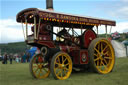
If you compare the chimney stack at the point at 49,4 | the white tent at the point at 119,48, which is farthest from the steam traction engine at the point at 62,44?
the white tent at the point at 119,48

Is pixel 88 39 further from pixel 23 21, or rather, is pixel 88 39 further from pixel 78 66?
pixel 23 21

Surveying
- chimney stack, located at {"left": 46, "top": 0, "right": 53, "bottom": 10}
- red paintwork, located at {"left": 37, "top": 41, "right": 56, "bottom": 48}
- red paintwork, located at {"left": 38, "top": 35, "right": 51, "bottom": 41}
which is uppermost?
chimney stack, located at {"left": 46, "top": 0, "right": 53, "bottom": 10}

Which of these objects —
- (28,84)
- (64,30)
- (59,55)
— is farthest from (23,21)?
(28,84)

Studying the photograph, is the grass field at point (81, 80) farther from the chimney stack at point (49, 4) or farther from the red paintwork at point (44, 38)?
the chimney stack at point (49, 4)

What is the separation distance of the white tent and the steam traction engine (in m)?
11.5

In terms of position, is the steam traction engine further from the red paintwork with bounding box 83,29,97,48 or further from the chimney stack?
the chimney stack

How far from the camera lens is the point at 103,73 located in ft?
23.3

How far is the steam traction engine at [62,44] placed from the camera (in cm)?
612

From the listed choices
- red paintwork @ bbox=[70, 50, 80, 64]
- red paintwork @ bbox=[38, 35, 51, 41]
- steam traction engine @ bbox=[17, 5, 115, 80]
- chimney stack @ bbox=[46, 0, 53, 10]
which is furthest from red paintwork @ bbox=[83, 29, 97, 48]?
chimney stack @ bbox=[46, 0, 53, 10]

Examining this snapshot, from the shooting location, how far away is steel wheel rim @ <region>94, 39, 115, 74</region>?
7484 millimetres

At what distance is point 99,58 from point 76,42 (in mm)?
1144

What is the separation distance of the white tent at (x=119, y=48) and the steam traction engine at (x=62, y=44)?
11.5 metres

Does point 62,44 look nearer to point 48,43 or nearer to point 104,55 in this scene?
point 48,43

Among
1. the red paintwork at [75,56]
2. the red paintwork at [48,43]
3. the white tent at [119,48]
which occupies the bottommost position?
the white tent at [119,48]
